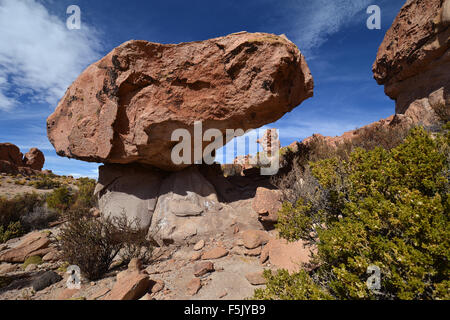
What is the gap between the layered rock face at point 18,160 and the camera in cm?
2102

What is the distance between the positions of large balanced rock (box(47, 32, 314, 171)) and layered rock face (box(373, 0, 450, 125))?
6.44 metres

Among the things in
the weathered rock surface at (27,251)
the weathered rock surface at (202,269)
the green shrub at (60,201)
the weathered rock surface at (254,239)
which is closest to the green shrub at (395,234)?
the weathered rock surface at (202,269)

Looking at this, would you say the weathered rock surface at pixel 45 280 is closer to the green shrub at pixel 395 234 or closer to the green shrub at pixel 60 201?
the green shrub at pixel 395 234

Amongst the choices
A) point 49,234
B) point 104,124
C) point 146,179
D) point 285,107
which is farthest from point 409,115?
point 49,234

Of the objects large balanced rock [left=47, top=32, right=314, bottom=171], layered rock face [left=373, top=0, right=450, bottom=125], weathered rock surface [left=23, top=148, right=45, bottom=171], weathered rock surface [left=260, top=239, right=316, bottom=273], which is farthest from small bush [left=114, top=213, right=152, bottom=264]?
weathered rock surface [left=23, top=148, right=45, bottom=171]

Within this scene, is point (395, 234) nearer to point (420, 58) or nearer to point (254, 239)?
point (254, 239)

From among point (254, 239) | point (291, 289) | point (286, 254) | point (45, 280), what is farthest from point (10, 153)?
point (291, 289)

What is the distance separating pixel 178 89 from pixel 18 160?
36740 mm

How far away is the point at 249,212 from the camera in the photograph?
5629 millimetres

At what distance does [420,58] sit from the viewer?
28.0 feet

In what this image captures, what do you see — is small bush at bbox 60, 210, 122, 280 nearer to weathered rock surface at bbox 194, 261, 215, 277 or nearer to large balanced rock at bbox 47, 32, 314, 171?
weathered rock surface at bbox 194, 261, 215, 277

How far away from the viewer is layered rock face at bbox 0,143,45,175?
21.0 m

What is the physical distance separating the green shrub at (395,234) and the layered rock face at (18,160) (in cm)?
2989

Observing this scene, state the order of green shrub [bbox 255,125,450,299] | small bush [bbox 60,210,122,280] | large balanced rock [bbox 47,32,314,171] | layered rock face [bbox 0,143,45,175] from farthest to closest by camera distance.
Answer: layered rock face [bbox 0,143,45,175] → large balanced rock [bbox 47,32,314,171] → small bush [bbox 60,210,122,280] → green shrub [bbox 255,125,450,299]
